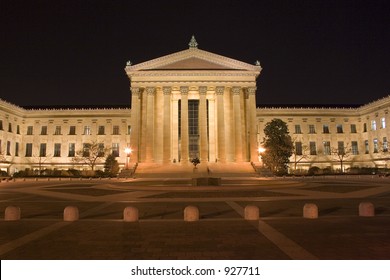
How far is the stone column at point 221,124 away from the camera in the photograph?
5957 centimetres

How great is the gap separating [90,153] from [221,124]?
3402cm

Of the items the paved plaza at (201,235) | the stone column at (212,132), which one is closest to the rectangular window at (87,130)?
the stone column at (212,132)

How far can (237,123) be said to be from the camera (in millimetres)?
60781

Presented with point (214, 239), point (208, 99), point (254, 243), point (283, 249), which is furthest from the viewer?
point (208, 99)

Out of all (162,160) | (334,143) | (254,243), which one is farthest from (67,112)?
(254,243)

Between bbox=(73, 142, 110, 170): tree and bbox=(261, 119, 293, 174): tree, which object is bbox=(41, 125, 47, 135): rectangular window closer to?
bbox=(73, 142, 110, 170): tree

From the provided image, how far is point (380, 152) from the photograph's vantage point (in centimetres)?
7088

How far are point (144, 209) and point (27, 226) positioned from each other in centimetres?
603

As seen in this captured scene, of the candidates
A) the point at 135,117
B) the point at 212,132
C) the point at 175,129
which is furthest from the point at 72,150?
the point at 212,132

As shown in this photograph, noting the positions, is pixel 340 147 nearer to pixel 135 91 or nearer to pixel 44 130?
pixel 135 91

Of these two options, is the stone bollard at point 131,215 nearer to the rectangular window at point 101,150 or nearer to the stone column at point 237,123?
A: the stone column at point 237,123

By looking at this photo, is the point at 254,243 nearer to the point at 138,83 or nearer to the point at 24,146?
the point at 138,83

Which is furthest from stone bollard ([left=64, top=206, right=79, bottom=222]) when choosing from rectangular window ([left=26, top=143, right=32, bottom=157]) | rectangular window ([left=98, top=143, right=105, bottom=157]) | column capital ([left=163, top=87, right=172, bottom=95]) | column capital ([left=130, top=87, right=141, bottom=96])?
rectangular window ([left=26, top=143, right=32, bottom=157])

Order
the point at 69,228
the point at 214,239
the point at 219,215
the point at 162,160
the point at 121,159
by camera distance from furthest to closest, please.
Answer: the point at 121,159, the point at 162,160, the point at 219,215, the point at 69,228, the point at 214,239
